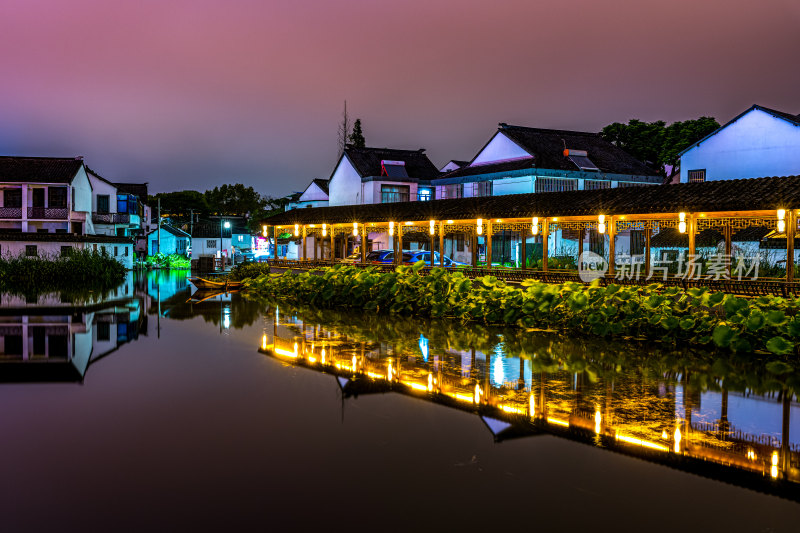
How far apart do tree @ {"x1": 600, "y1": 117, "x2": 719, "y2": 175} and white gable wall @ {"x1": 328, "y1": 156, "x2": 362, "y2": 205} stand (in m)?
17.9

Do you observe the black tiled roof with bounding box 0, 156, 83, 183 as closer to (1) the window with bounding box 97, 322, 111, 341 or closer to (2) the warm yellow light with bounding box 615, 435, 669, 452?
(1) the window with bounding box 97, 322, 111, 341

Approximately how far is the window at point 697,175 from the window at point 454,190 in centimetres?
1305

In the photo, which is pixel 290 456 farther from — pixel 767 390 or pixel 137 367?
pixel 767 390

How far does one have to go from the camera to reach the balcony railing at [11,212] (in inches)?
1951

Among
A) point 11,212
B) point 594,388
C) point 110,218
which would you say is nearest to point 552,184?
point 594,388

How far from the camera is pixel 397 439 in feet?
25.5

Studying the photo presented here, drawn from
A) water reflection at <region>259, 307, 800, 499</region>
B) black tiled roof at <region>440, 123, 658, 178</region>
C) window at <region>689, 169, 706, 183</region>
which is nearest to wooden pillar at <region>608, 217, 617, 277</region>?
water reflection at <region>259, 307, 800, 499</region>

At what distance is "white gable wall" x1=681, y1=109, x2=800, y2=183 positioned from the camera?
27.5 metres

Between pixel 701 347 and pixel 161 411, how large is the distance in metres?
10.5

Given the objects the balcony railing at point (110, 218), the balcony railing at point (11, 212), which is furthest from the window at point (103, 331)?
the balcony railing at point (110, 218)

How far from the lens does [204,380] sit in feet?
37.2

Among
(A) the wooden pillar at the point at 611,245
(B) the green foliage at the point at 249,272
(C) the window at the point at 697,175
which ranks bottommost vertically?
(B) the green foliage at the point at 249,272

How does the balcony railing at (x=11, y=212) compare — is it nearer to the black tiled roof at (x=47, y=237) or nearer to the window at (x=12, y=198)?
the window at (x=12, y=198)

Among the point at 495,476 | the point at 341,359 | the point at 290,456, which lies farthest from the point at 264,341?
the point at 495,476
